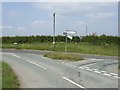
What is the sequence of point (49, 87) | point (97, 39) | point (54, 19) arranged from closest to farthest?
point (49, 87)
point (54, 19)
point (97, 39)

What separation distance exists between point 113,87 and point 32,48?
149 feet

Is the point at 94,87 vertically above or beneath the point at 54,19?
beneath

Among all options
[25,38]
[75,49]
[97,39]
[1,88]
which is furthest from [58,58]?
[25,38]

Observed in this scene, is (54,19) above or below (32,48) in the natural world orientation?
above

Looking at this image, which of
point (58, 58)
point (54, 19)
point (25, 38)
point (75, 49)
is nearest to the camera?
point (58, 58)

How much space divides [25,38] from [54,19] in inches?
702

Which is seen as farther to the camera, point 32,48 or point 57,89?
point 32,48

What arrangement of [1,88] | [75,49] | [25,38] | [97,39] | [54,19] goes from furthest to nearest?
[25,38] → [97,39] → [54,19] → [75,49] → [1,88]

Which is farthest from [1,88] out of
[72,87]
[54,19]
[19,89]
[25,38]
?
[25,38]

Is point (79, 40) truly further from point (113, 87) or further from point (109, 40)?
point (113, 87)

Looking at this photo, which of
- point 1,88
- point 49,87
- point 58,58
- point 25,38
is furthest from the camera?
point 25,38

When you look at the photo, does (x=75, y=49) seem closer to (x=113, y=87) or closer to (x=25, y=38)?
(x=25, y=38)

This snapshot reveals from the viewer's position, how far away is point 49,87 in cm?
1502

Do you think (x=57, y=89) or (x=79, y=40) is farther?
(x=79, y=40)
